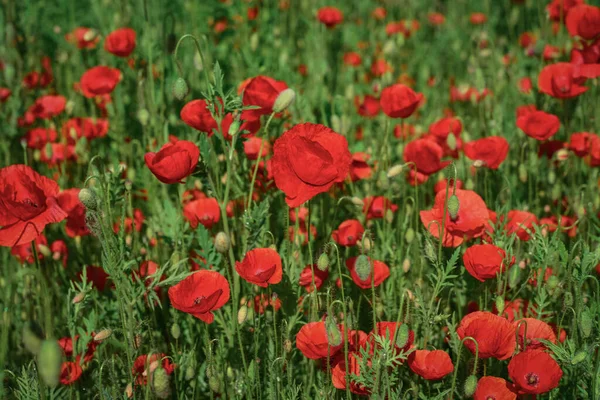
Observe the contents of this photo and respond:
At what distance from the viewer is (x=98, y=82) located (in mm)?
2666

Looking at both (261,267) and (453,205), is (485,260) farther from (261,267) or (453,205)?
(261,267)

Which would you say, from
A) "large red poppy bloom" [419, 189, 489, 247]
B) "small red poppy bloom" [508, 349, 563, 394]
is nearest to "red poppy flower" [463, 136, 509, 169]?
"large red poppy bloom" [419, 189, 489, 247]

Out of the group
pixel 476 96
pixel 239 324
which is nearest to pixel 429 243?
pixel 239 324

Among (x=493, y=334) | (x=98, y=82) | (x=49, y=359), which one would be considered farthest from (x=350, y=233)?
(x=98, y=82)

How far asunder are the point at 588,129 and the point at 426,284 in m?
1.45

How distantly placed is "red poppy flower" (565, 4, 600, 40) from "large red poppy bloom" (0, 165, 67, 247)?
2077 mm

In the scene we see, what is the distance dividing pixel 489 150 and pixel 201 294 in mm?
1142

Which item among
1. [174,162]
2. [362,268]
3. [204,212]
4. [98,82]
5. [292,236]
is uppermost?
[174,162]

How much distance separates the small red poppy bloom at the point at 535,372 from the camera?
4.61ft

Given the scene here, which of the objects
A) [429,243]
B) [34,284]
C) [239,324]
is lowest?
[34,284]

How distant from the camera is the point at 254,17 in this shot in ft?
12.6

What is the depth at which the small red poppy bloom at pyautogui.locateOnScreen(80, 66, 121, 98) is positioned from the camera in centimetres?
265

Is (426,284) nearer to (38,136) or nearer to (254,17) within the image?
(38,136)

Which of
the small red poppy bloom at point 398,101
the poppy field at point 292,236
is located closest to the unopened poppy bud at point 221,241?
the poppy field at point 292,236
